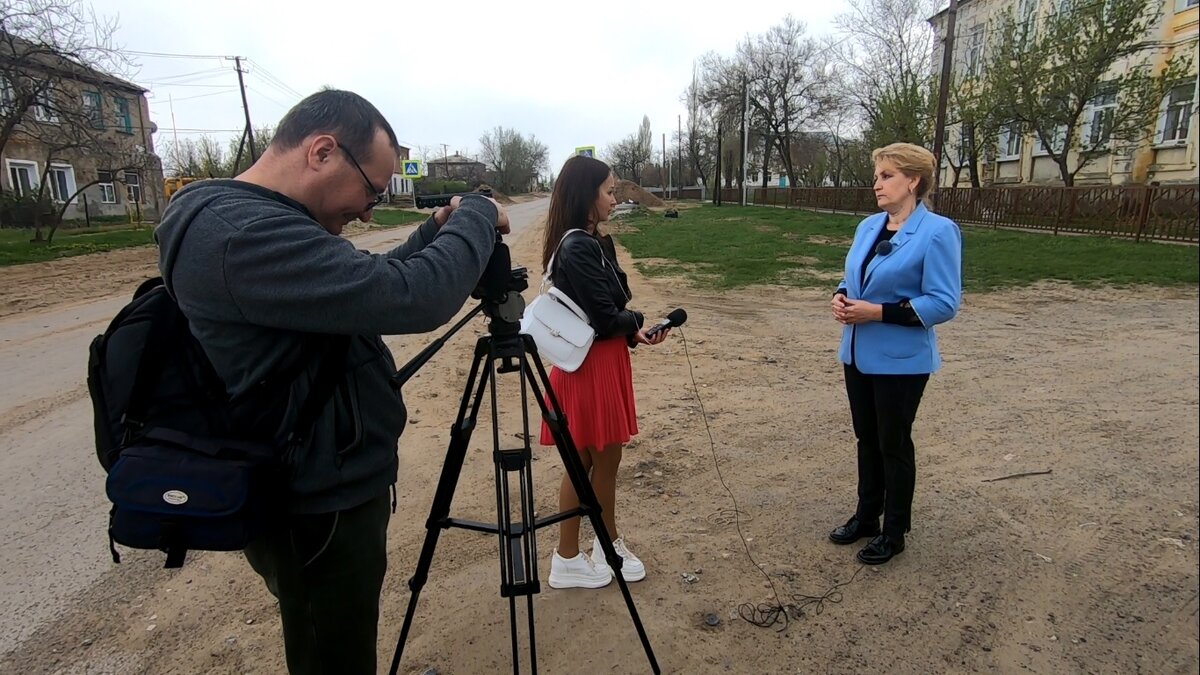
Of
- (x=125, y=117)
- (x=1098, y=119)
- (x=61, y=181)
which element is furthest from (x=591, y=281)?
(x=125, y=117)

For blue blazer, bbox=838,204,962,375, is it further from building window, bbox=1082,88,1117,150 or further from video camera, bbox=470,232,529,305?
building window, bbox=1082,88,1117,150

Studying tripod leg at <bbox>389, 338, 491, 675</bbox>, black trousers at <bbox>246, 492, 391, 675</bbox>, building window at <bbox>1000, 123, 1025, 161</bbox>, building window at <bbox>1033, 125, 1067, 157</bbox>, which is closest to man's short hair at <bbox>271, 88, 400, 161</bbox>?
tripod leg at <bbox>389, 338, 491, 675</bbox>

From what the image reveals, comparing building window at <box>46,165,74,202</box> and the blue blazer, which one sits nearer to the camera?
the blue blazer

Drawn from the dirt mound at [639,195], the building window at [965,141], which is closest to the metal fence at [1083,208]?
the building window at [965,141]

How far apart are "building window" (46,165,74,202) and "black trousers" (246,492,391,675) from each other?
120 ft

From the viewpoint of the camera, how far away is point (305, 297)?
1276 millimetres

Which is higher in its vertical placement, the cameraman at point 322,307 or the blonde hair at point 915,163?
the blonde hair at point 915,163

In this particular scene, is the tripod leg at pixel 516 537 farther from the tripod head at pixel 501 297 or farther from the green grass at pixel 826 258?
the green grass at pixel 826 258

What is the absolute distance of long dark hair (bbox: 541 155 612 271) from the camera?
2.61 metres

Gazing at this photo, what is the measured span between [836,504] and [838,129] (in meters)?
45.2

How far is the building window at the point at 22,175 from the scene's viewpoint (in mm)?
27062

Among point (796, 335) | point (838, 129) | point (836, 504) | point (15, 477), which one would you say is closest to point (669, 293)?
point (796, 335)

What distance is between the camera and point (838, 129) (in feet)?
143

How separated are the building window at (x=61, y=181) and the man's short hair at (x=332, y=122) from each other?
36359 millimetres
